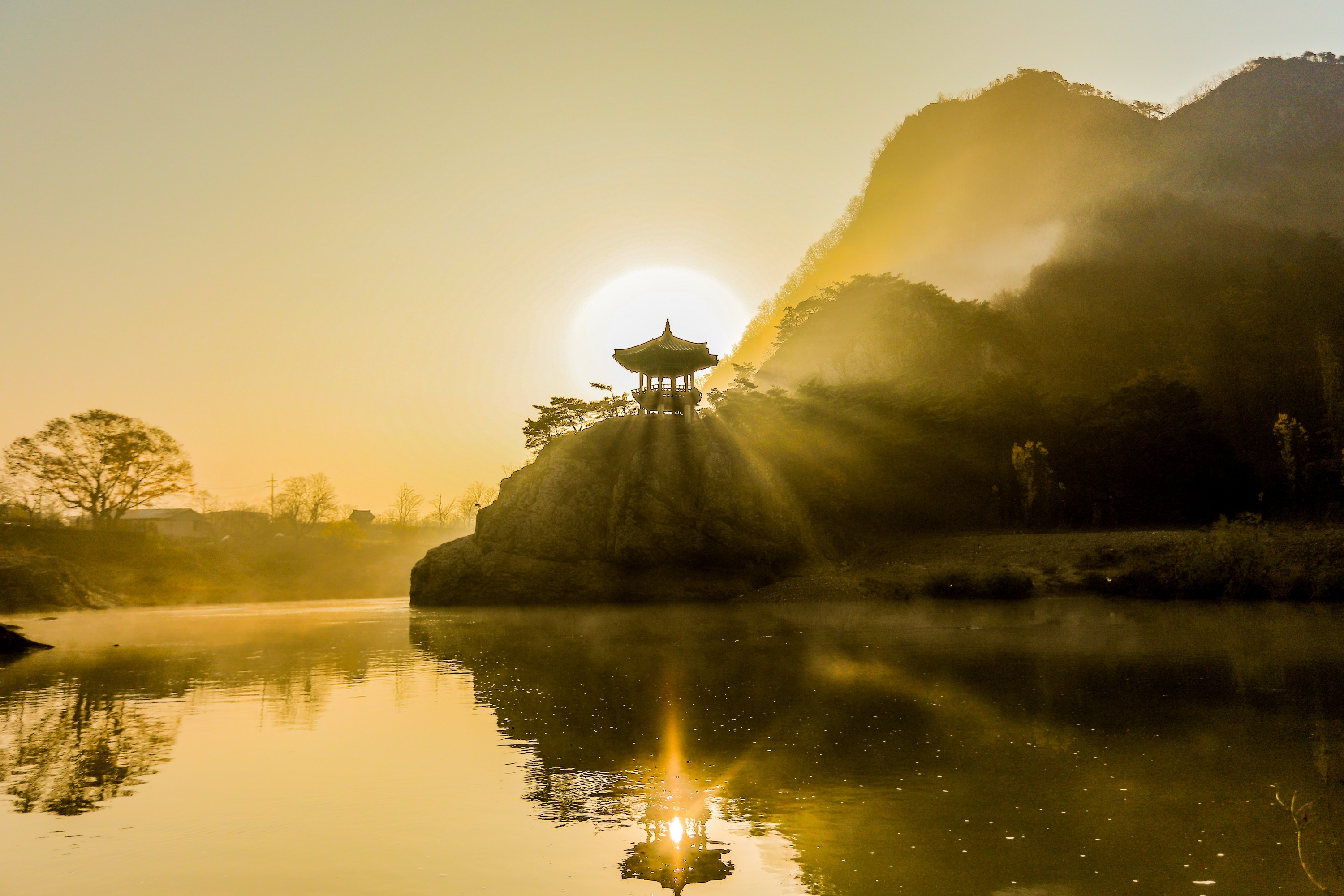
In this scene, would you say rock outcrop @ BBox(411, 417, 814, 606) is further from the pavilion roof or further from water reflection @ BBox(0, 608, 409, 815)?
water reflection @ BBox(0, 608, 409, 815)

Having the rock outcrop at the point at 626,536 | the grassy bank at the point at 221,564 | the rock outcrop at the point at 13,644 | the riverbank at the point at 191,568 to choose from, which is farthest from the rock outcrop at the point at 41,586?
the rock outcrop at the point at 13,644

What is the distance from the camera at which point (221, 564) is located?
83.2m

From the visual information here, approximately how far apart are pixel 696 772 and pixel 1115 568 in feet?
151

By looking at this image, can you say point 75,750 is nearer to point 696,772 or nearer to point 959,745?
point 696,772

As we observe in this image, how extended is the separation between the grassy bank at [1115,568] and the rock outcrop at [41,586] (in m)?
53.3

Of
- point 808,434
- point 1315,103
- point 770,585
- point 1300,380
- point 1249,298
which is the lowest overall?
point 770,585

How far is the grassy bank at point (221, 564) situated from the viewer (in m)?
70.4

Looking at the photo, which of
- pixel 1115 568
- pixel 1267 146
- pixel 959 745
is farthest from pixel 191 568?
pixel 1267 146

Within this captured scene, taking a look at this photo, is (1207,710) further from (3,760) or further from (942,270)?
(942,270)

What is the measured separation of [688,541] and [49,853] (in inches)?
2057

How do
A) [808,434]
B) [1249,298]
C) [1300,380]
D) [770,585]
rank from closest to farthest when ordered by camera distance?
[770,585] < [808,434] < [1300,380] < [1249,298]

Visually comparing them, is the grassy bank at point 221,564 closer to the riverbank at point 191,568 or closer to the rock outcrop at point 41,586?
the riverbank at point 191,568

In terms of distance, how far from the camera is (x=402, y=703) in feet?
68.0

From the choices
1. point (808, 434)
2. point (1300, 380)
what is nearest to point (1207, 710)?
point (808, 434)
